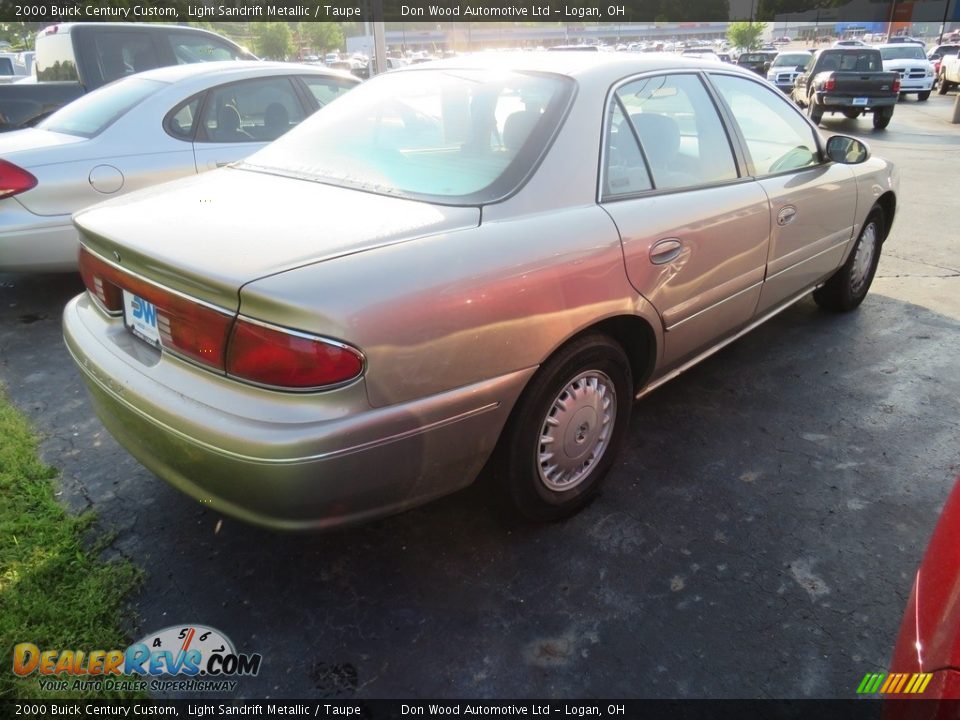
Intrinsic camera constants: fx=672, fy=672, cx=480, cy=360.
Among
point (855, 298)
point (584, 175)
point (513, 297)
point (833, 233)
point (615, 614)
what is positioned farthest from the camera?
point (855, 298)

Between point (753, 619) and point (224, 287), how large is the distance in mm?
1867

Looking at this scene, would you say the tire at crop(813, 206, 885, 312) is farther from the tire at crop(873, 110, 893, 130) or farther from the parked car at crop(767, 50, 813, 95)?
the parked car at crop(767, 50, 813, 95)

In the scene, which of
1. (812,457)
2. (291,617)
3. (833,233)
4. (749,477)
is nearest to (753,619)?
(749,477)

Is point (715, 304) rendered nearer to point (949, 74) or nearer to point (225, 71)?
point (225, 71)

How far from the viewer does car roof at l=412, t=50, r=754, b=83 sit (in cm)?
255

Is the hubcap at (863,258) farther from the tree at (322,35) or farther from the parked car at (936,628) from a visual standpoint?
the tree at (322,35)

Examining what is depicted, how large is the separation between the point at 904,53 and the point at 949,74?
2.12 meters

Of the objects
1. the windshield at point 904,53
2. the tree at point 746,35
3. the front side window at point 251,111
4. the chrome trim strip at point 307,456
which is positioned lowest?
the chrome trim strip at point 307,456

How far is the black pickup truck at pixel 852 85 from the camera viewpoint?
Result: 1417 cm

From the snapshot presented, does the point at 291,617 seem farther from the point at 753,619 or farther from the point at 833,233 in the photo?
the point at 833,233

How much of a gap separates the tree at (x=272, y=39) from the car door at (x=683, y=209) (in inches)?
2333

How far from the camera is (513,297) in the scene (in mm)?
2008

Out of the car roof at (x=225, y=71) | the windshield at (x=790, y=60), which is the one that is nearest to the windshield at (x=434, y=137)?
the car roof at (x=225, y=71)

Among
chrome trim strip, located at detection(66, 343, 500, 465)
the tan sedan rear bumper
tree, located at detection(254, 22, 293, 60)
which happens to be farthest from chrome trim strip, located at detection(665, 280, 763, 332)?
tree, located at detection(254, 22, 293, 60)
